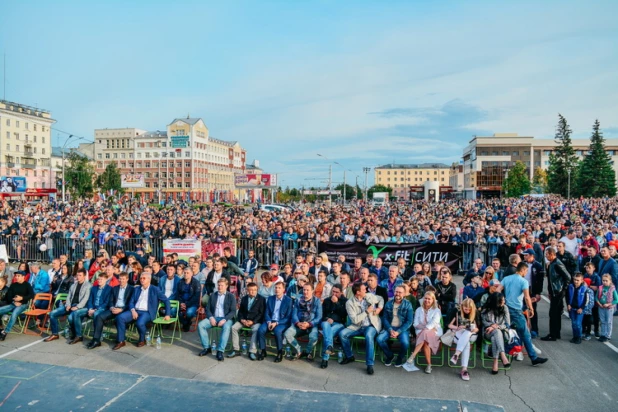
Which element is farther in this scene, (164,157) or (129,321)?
(164,157)

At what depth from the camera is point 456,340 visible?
7.49 meters

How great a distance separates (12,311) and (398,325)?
7798 mm

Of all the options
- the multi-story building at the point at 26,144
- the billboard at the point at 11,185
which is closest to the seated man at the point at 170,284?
the billboard at the point at 11,185

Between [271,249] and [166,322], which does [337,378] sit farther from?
[271,249]

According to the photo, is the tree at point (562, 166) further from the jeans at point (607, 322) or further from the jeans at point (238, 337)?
the jeans at point (238, 337)

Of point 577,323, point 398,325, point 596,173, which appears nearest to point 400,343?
point 398,325

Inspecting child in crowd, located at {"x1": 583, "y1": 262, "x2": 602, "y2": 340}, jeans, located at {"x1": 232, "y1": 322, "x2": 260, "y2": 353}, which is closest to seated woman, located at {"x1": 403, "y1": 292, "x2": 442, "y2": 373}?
jeans, located at {"x1": 232, "y1": 322, "x2": 260, "y2": 353}

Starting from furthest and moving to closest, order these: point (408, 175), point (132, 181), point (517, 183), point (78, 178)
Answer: point (408, 175) < point (517, 183) < point (132, 181) < point (78, 178)

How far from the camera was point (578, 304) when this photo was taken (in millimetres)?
8633

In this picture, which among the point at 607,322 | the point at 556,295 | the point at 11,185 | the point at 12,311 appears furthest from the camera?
the point at 11,185

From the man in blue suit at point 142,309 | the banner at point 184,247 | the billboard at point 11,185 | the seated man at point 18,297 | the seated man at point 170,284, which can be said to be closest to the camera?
the man in blue suit at point 142,309

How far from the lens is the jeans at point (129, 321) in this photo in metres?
8.66

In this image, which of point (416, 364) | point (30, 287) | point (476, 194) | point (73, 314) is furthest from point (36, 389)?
point (476, 194)

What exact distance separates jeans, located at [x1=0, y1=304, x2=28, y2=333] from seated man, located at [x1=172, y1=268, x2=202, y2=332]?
320 cm
